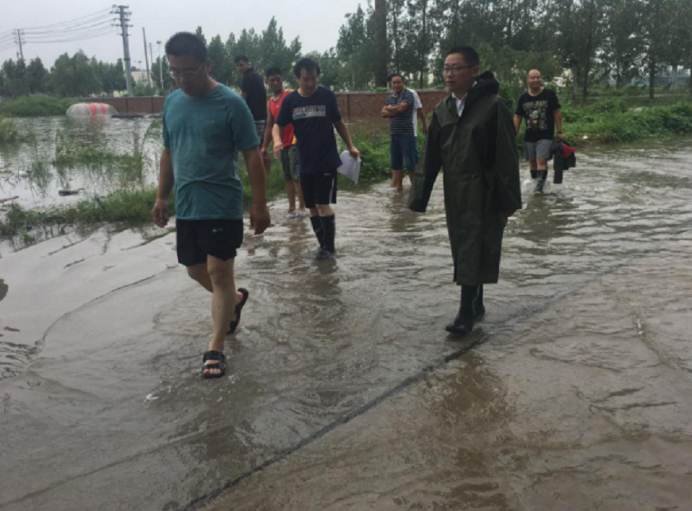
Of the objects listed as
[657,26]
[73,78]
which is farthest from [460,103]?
[73,78]

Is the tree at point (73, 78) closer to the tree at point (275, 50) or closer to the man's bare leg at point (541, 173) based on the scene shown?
the tree at point (275, 50)

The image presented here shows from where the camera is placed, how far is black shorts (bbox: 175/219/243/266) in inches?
150

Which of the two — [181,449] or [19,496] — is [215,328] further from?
[19,496]

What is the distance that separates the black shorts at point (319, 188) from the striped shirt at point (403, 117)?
3.78 m

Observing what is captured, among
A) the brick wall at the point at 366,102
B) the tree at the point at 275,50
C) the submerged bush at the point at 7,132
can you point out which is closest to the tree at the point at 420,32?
the brick wall at the point at 366,102

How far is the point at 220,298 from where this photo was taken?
396 centimetres

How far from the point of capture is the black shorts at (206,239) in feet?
12.5

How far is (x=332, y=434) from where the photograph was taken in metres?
3.17

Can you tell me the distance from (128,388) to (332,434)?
4.37 ft

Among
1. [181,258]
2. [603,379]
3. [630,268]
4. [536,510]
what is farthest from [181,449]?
[630,268]

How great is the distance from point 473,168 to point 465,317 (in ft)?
3.27

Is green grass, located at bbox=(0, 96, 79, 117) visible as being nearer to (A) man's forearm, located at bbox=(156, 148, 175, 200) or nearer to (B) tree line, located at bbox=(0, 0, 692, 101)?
(B) tree line, located at bbox=(0, 0, 692, 101)

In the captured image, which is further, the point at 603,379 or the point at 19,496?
the point at 603,379

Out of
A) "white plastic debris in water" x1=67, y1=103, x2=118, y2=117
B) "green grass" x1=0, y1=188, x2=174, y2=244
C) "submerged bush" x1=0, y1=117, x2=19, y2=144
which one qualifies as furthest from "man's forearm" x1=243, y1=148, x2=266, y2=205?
"white plastic debris in water" x1=67, y1=103, x2=118, y2=117
